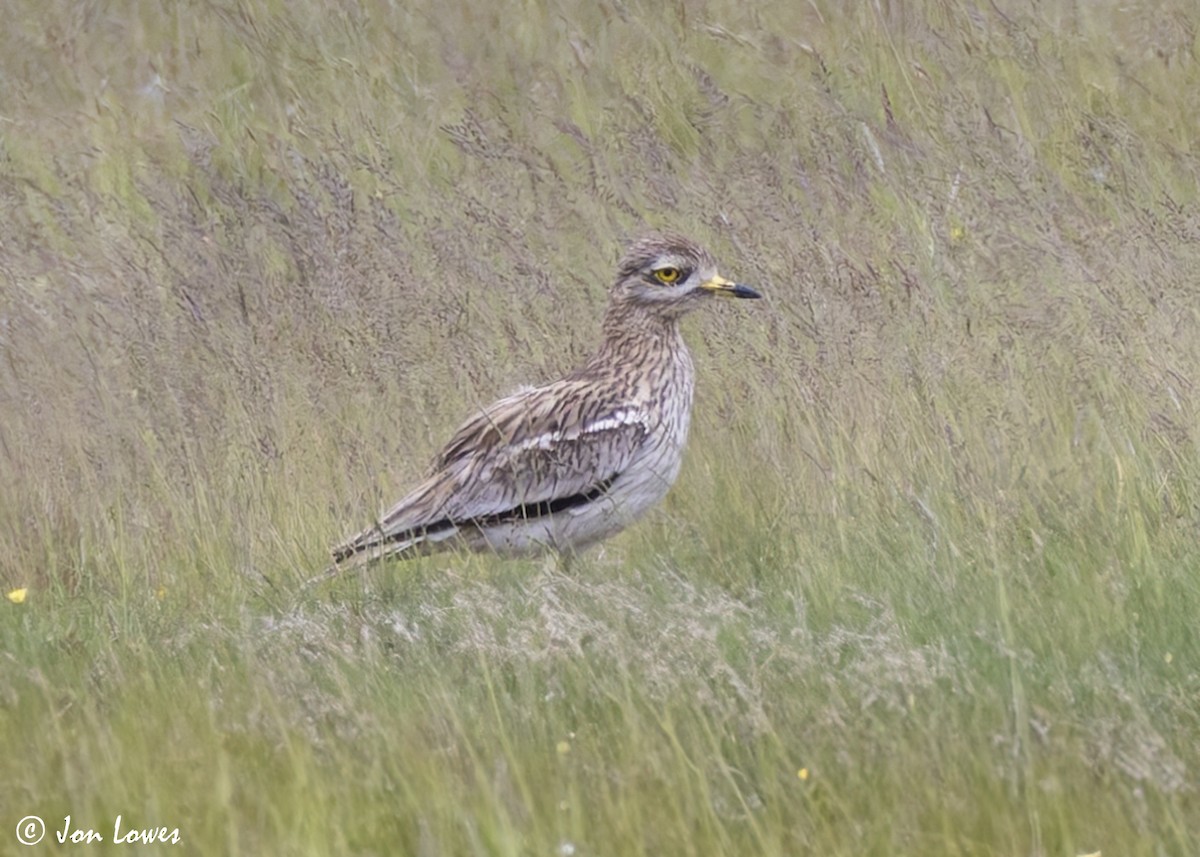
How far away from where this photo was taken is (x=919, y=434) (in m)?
5.91

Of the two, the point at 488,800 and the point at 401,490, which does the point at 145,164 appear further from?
the point at 488,800

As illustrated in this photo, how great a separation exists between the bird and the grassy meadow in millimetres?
139

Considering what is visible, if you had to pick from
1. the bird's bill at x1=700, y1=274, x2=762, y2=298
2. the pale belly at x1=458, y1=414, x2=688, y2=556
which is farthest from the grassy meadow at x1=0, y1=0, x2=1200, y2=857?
the bird's bill at x1=700, y1=274, x2=762, y2=298

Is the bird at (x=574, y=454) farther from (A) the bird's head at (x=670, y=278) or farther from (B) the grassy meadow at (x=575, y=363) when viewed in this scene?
(B) the grassy meadow at (x=575, y=363)

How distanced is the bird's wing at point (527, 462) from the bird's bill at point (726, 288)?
0.57m

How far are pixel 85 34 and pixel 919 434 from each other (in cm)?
618

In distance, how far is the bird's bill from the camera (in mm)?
6418

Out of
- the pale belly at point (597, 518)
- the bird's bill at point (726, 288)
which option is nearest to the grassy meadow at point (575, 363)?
the pale belly at point (597, 518)

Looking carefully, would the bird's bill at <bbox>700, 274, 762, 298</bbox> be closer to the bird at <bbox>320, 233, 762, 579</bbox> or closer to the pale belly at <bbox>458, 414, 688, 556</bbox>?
the bird at <bbox>320, 233, 762, 579</bbox>

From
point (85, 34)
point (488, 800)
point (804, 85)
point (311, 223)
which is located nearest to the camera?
point (488, 800)

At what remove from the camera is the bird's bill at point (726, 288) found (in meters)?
6.42

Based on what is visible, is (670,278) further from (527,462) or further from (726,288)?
(527,462)

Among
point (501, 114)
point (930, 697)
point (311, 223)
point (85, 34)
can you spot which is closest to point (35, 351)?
point (311, 223)

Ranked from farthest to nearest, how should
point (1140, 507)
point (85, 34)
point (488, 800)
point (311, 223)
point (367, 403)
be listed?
point (85, 34) → point (311, 223) → point (367, 403) → point (1140, 507) → point (488, 800)
